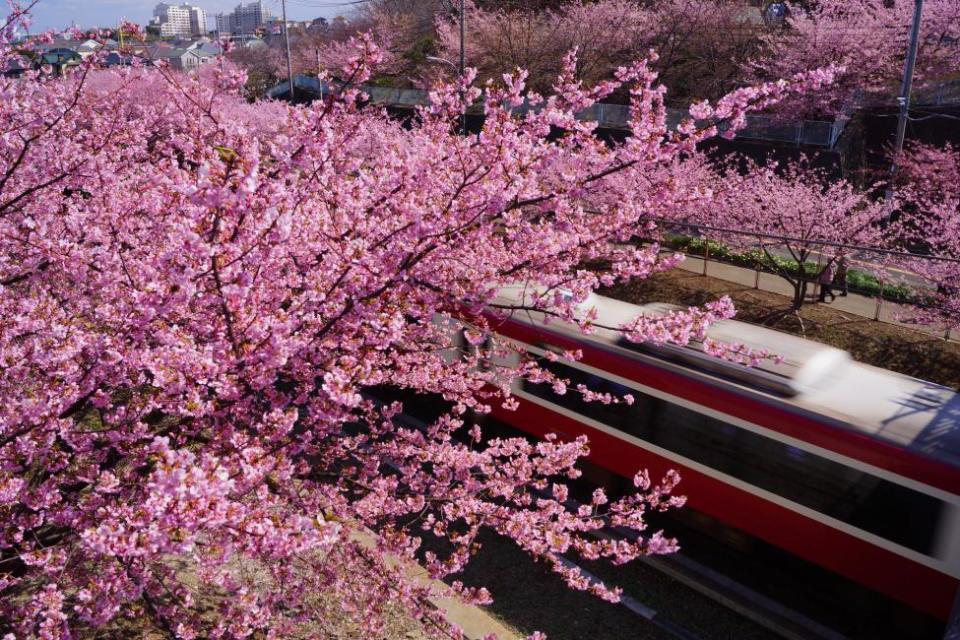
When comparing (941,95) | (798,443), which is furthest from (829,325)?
(941,95)

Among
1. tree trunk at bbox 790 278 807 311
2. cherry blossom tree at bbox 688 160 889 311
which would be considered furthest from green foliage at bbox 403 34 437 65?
tree trunk at bbox 790 278 807 311

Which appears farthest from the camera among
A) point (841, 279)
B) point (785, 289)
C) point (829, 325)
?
point (785, 289)

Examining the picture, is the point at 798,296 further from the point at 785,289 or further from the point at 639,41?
the point at 639,41

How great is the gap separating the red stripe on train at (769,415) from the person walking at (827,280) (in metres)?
10.9

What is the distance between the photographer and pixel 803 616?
7309 mm

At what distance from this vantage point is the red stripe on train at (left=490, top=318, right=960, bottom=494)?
20.3 feet

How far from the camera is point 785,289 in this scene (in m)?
19.1

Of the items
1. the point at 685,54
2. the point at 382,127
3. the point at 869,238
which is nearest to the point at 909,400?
the point at 869,238

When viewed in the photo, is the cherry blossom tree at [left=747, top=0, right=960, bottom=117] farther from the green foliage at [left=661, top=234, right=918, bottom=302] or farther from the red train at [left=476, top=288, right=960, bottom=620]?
the red train at [left=476, top=288, right=960, bottom=620]

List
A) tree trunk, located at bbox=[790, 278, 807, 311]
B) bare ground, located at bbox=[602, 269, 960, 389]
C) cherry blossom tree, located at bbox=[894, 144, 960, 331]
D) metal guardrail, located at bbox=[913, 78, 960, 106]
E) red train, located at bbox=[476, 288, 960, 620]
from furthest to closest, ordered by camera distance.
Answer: metal guardrail, located at bbox=[913, 78, 960, 106]
tree trunk, located at bbox=[790, 278, 807, 311]
bare ground, located at bbox=[602, 269, 960, 389]
cherry blossom tree, located at bbox=[894, 144, 960, 331]
red train, located at bbox=[476, 288, 960, 620]

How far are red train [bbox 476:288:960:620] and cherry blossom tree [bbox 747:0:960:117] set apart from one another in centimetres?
2228

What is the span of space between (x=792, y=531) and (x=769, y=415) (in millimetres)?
1289

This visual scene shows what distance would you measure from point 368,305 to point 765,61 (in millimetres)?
29142

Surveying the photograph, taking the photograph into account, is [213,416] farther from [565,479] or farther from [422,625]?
[565,479]
